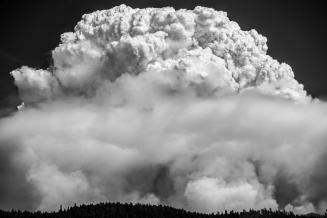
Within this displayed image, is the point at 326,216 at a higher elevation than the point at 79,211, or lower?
lower

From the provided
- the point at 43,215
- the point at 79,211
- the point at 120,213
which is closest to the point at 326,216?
the point at 120,213

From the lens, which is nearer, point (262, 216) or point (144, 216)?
point (262, 216)

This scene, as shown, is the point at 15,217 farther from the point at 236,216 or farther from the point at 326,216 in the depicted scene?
the point at 326,216

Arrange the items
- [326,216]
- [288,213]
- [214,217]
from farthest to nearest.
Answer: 1. [214,217]
2. [288,213]
3. [326,216]

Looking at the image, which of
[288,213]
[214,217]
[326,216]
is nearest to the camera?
[326,216]

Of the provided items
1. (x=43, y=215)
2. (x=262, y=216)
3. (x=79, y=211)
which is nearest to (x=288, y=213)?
(x=262, y=216)

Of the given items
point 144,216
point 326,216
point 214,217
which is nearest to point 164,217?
point 144,216

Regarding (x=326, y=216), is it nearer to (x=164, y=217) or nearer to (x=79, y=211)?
(x=164, y=217)

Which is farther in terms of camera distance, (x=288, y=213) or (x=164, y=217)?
(x=164, y=217)
